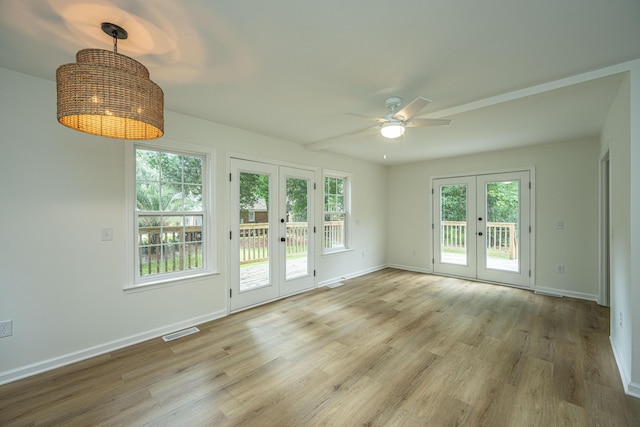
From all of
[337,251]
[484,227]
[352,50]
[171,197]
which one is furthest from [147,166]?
[484,227]

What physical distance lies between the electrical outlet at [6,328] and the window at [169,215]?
893 millimetres

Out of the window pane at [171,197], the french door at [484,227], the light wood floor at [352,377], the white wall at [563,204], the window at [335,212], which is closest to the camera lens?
the light wood floor at [352,377]

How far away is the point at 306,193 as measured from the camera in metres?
4.64

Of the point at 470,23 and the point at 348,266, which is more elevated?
the point at 470,23

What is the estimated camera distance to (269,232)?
4.07 m

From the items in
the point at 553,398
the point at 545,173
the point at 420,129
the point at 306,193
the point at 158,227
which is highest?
the point at 420,129

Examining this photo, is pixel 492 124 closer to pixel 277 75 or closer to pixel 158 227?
pixel 277 75

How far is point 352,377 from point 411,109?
7.68ft

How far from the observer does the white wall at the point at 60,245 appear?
2.20 m

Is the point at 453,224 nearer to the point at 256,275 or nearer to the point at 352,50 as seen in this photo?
the point at 256,275

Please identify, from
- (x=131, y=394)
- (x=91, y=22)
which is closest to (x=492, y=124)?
(x=91, y=22)

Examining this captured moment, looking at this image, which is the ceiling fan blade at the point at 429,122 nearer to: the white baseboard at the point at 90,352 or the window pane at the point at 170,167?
the window pane at the point at 170,167

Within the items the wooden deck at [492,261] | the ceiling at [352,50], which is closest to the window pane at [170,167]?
the ceiling at [352,50]

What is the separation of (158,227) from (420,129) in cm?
350
